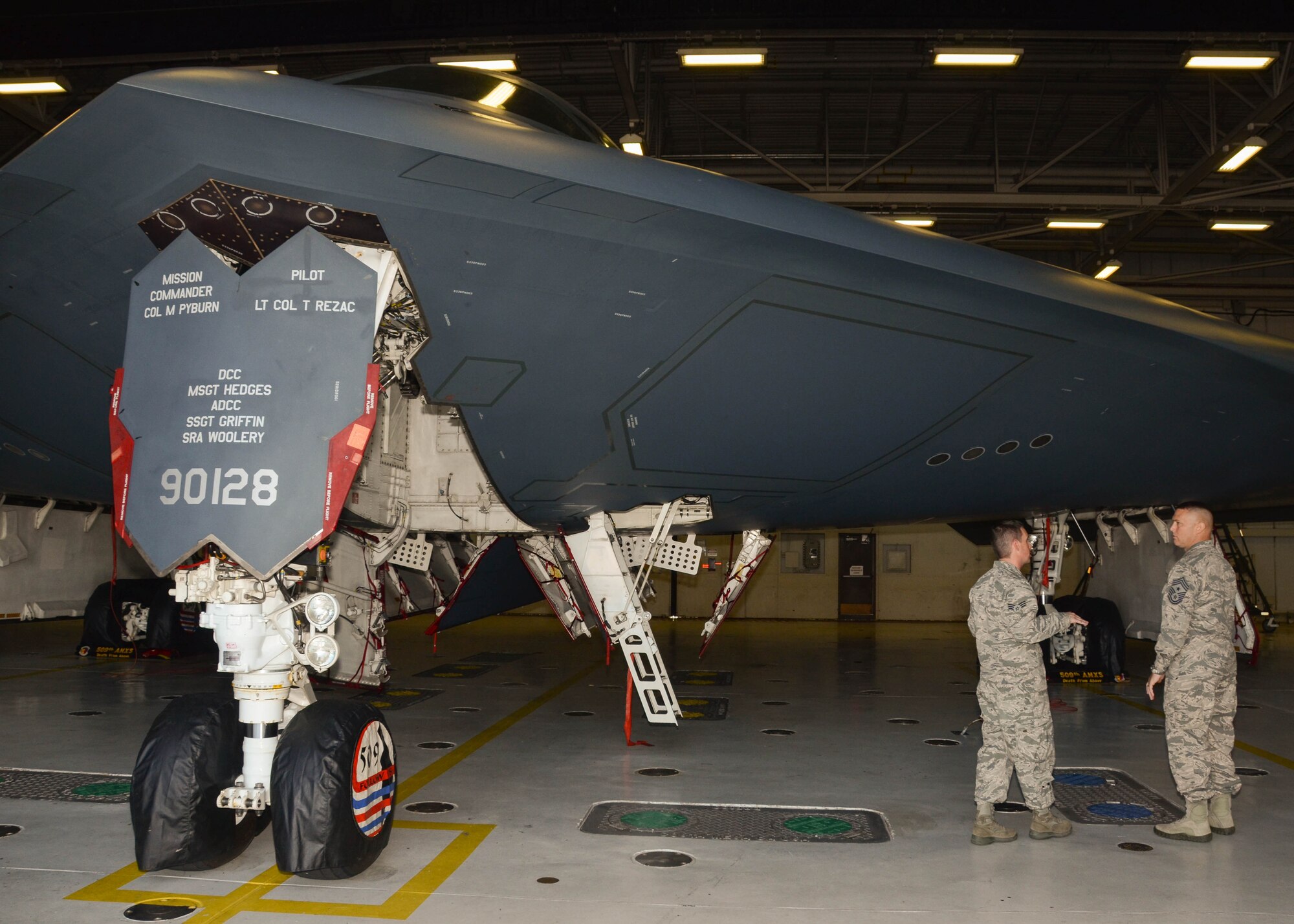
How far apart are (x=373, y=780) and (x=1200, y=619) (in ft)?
14.8

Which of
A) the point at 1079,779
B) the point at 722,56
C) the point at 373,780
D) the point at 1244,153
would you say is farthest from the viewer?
the point at 1244,153

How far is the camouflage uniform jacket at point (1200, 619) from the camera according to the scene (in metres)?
5.64

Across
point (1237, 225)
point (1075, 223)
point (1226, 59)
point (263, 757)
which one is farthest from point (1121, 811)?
point (1237, 225)

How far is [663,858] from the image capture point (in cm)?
521

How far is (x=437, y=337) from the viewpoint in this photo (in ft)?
17.1

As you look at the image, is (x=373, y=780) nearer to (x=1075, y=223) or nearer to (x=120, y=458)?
(x=120, y=458)

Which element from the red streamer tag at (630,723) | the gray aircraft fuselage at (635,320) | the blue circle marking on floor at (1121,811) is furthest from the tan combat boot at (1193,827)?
the red streamer tag at (630,723)

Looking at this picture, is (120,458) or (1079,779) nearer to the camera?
(120,458)

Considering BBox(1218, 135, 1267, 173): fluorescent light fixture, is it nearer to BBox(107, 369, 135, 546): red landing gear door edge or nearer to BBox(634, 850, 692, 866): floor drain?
BBox(634, 850, 692, 866): floor drain

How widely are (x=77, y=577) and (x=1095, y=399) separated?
11752 millimetres

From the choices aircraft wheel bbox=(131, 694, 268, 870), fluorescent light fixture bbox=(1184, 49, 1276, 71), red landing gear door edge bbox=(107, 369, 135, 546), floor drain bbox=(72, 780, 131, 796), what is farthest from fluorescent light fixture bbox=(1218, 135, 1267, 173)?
floor drain bbox=(72, 780, 131, 796)

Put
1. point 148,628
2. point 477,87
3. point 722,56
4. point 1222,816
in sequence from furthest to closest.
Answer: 1. point 148,628
2. point 722,56
3. point 477,87
4. point 1222,816

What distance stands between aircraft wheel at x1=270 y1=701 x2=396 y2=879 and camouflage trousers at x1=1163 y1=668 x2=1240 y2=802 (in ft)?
14.0

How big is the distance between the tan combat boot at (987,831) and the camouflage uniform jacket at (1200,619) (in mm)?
1217
